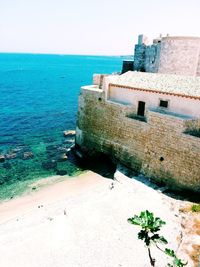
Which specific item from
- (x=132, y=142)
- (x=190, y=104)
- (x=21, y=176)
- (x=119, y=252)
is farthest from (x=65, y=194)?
(x=190, y=104)

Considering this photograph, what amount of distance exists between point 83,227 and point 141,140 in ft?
32.0

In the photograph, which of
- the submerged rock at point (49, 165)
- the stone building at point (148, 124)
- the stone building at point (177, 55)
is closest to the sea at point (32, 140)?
the submerged rock at point (49, 165)

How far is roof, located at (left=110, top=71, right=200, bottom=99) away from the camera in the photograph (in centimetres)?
2191

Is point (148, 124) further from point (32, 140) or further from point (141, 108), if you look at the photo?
point (32, 140)

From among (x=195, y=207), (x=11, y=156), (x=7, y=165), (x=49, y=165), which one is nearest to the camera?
(x=195, y=207)

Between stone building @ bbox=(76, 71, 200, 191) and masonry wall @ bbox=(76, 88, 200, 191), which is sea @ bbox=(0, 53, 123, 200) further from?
stone building @ bbox=(76, 71, 200, 191)

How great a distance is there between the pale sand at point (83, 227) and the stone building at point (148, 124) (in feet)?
7.63

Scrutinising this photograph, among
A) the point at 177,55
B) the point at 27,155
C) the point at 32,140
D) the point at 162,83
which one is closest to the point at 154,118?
the point at 162,83

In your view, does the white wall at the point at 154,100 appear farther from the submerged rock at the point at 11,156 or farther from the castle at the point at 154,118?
the submerged rock at the point at 11,156

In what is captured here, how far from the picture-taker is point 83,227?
1683 centimetres

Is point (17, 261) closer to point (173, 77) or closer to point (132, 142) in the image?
point (132, 142)

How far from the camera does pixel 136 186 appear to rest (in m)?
21.8

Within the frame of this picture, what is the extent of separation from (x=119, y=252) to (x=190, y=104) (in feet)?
38.0

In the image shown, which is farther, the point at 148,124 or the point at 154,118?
the point at 148,124
